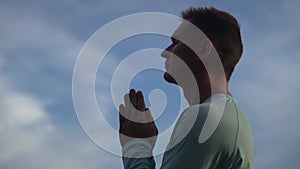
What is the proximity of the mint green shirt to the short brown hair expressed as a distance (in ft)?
2.30

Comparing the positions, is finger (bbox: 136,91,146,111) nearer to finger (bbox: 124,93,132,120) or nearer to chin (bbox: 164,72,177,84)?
finger (bbox: 124,93,132,120)

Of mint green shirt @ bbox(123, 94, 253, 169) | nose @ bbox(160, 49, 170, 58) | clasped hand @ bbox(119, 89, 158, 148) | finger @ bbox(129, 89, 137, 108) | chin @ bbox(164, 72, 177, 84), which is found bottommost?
mint green shirt @ bbox(123, 94, 253, 169)

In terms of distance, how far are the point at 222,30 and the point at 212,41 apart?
205 mm

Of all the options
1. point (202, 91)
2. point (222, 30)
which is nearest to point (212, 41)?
point (222, 30)

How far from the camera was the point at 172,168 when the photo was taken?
306 centimetres

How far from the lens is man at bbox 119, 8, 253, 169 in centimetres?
308

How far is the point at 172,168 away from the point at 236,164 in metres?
0.52

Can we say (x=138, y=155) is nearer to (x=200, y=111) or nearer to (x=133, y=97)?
(x=133, y=97)

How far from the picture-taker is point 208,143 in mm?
3086

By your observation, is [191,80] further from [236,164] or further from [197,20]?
[236,164]

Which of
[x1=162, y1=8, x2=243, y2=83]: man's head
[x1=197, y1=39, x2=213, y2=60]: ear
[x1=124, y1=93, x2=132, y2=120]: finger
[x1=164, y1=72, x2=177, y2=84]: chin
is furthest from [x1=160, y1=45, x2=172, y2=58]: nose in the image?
[x1=124, y1=93, x2=132, y2=120]: finger

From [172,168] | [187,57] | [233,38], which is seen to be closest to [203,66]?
[187,57]

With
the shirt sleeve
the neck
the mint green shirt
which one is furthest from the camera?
the neck

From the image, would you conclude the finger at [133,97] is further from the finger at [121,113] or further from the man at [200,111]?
the finger at [121,113]
